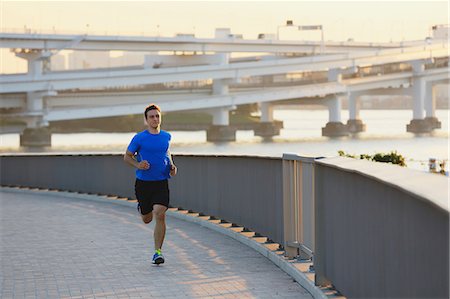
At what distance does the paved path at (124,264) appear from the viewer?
934 cm

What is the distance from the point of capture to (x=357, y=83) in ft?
446

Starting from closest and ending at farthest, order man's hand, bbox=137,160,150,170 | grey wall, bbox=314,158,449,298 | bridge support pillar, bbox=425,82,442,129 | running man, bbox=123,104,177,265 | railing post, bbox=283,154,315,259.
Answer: grey wall, bbox=314,158,449,298 < railing post, bbox=283,154,315,259 < man's hand, bbox=137,160,150,170 < running man, bbox=123,104,177,265 < bridge support pillar, bbox=425,82,442,129

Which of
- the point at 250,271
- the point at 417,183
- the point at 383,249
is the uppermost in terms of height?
the point at 417,183

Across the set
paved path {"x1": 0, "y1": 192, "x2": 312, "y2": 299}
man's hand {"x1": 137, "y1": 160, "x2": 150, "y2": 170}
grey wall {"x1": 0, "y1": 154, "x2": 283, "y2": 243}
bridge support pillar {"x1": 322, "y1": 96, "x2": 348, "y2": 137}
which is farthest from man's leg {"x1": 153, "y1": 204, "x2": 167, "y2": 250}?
bridge support pillar {"x1": 322, "y1": 96, "x2": 348, "y2": 137}

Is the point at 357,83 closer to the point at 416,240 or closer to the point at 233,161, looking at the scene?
the point at 233,161

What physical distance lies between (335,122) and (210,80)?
17934mm

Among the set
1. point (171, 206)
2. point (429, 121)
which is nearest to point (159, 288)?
point (171, 206)

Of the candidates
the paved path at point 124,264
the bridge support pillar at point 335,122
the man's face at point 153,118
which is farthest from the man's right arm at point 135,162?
the bridge support pillar at point 335,122

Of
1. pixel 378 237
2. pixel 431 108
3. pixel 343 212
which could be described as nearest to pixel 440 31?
pixel 431 108

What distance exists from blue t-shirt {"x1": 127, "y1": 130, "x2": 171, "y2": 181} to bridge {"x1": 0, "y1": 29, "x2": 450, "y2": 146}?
297ft

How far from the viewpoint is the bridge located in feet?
349

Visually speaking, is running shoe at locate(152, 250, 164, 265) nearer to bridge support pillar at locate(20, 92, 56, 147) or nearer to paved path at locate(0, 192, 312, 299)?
paved path at locate(0, 192, 312, 299)

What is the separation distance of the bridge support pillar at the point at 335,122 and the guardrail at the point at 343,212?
396 feet

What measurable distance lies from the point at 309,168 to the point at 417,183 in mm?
3925
